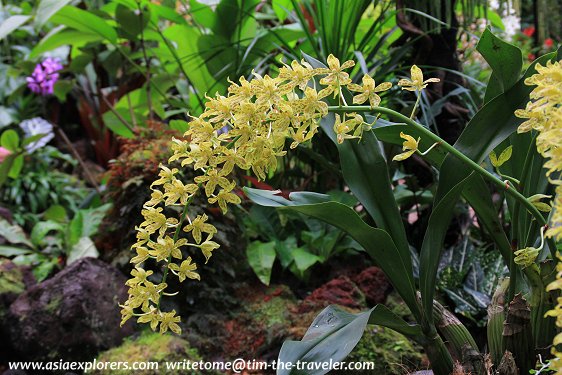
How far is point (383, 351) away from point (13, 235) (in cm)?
219

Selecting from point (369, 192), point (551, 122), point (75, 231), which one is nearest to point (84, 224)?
point (75, 231)

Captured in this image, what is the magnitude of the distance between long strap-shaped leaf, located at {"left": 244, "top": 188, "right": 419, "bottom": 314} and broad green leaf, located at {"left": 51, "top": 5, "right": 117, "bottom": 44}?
1931 mm

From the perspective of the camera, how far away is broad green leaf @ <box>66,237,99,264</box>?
261 centimetres

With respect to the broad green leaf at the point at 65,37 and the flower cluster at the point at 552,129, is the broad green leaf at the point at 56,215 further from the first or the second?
the flower cluster at the point at 552,129

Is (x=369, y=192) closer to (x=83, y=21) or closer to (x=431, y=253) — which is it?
(x=431, y=253)

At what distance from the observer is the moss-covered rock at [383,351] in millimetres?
1764

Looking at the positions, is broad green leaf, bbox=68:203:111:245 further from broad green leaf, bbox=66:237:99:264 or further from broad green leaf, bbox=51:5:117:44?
broad green leaf, bbox=51:5:117:44

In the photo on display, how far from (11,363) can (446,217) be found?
5.95ft

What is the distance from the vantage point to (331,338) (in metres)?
1.09

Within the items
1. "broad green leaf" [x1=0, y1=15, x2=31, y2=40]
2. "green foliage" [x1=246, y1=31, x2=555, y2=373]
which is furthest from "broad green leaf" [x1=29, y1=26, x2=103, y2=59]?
"green foliage" [x1=246, y1=31, x2=555, y2=373]

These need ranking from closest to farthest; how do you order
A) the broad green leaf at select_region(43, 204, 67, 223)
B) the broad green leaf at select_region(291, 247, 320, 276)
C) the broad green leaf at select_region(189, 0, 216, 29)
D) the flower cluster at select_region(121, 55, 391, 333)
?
1. the flower cluster at select_region(121, 55, 391, 333)
2. the broad green leaf at select_region(291, 247, 320, 276)
3. the broad green leaf at select_region(189, 0, 216, 29)
4. the broad green leaf at select_region(43, 204, 67, 223)

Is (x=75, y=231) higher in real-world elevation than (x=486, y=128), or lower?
lower

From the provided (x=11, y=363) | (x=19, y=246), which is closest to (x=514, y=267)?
(x=11, y=363)

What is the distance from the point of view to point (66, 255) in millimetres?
2771
